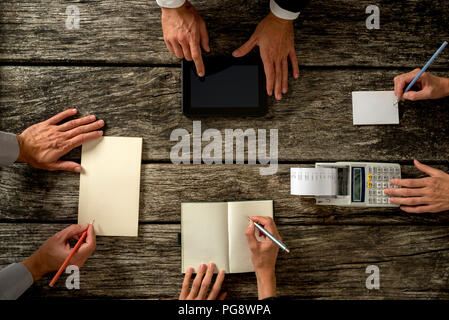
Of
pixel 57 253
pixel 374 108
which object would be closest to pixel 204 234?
pixel 57 253

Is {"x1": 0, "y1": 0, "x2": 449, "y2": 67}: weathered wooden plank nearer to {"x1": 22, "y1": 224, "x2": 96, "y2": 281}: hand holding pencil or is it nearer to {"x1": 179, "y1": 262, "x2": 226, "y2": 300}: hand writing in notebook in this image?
{"x1": 22, "y1": 224, "x2": 96, "y2": 281}: hand holding pencil

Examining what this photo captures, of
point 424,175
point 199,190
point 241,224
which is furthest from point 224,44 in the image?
point 424,175

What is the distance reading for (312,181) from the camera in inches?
41.8

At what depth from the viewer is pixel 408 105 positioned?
3.87ft

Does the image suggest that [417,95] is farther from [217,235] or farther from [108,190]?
[108,190]

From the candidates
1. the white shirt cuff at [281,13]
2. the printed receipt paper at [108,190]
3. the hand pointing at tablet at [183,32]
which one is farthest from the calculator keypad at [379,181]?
the printed receipt paper at [108,190]

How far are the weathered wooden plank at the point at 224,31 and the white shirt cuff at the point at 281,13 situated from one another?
9cm

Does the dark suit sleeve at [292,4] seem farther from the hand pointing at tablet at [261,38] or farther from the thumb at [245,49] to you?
A: the thumb at [245,49]

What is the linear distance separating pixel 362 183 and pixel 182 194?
605 mm

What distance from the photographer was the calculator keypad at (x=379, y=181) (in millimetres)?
1127

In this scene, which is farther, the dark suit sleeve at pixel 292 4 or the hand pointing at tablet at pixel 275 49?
the hand pointing at tablet at pixel 275 49
